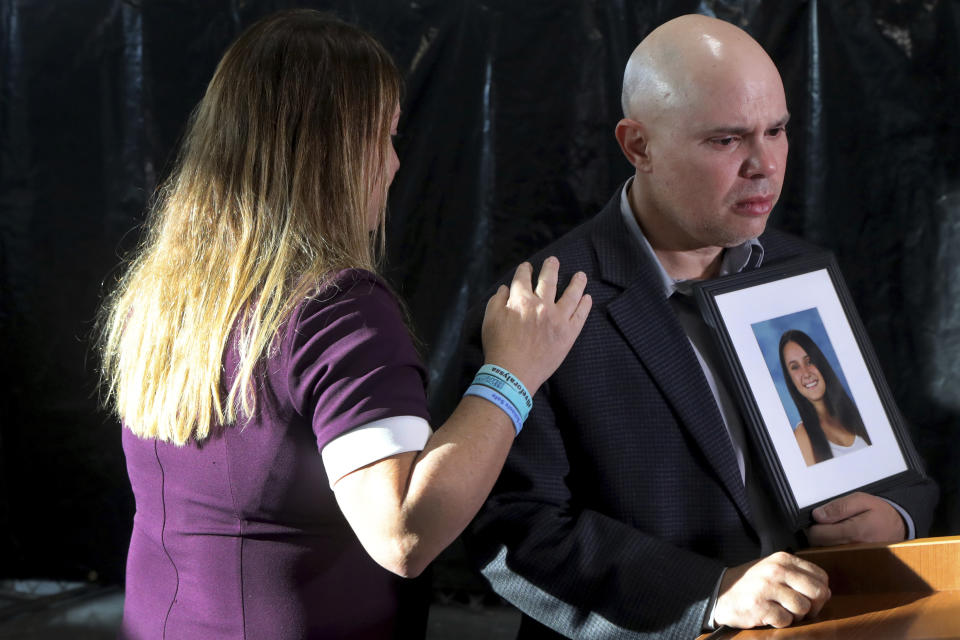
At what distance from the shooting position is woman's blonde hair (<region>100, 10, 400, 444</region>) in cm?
133

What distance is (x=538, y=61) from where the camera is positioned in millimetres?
2826

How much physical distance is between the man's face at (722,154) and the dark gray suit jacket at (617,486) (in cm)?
14

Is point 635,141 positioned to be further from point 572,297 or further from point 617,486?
point 617,486

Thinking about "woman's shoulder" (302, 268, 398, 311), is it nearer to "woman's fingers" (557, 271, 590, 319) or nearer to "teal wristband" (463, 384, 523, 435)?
"teal wristband" (463, 384, 523, 435)

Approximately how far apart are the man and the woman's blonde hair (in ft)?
1.56

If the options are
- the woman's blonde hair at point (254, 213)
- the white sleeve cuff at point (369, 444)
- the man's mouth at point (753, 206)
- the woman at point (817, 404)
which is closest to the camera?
the white sleeve cuff at point (369, 444)

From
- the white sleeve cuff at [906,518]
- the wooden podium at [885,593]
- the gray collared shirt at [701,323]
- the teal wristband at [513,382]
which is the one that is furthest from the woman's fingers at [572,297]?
the white sleeve cuff at [906,518]

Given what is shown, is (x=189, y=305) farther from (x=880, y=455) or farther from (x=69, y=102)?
(x=69, y=102)

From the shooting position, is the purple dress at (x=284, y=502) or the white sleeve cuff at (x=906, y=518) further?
the white sleeve cuff at (x=906, y=518)

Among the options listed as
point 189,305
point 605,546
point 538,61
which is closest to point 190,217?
point 189,305

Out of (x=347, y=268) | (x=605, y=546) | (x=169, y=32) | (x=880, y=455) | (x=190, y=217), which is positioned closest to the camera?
(x=347, y=268)

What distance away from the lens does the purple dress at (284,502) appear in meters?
1.26

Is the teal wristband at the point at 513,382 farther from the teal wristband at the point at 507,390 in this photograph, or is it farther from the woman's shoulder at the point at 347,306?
the woman's shoulder at the point at 347,306

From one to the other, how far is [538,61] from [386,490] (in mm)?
1893
